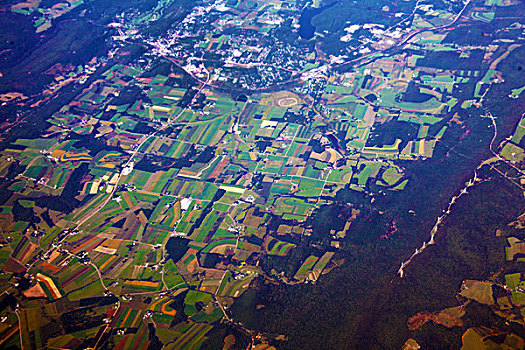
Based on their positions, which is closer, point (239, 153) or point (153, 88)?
point (239, 153)

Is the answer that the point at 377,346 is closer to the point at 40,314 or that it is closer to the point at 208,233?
the point at 208,233

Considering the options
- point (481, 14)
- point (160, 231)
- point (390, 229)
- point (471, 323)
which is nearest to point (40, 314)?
point (160, 231)

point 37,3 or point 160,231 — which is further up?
point 37,3

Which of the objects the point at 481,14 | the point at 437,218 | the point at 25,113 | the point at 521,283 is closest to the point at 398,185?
the point at 437,218

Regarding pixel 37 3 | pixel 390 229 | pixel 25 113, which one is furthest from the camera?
pixel 37 3

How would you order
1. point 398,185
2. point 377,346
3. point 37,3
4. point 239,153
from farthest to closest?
point 37,3
point 239,153
point 398,185
point 377,346

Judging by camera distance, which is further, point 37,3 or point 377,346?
point 37,3

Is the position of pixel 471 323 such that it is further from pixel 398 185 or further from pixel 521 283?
pixel 398 185

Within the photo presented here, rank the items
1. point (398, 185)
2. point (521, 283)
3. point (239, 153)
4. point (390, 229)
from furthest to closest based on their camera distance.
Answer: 1. point (239, 153)
2. point (398, 185)
3. point (390, 229)
4. point (521, 283)

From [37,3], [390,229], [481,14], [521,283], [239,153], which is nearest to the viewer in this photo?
[521,283]
